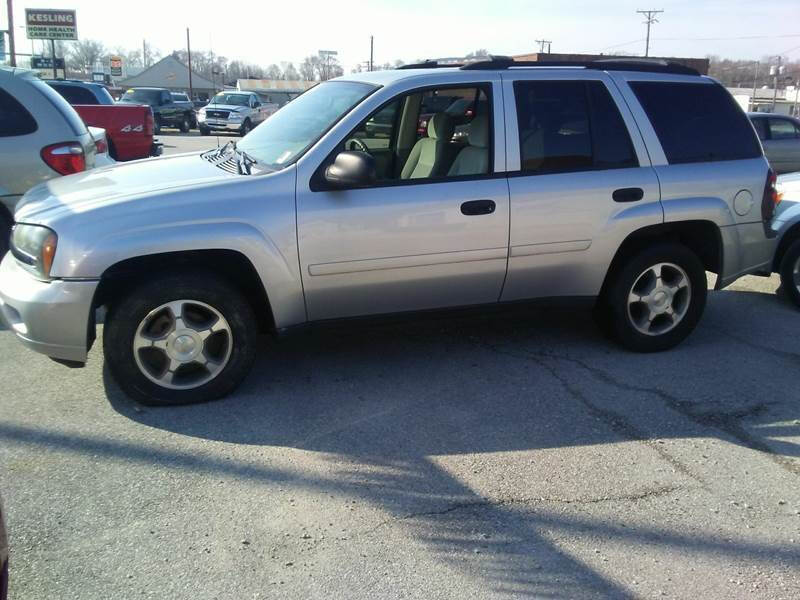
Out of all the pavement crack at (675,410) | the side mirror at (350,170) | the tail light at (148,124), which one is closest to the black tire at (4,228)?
the side mirror at (350,170)

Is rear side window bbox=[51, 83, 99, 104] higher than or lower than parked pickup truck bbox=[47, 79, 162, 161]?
higher

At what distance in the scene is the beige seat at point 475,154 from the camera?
4645 mm

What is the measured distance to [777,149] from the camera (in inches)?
561

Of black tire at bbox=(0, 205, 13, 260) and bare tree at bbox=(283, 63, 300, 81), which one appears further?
bare tree at bbox=(283, 63, 300, 81)

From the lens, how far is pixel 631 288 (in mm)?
5105

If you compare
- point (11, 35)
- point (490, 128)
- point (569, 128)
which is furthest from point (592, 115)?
point (11, 35)

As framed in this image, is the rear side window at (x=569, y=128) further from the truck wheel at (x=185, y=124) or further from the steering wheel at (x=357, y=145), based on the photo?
the truck wheel at (x=185, y=124)

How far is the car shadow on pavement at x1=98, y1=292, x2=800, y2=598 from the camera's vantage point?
3.12 meters

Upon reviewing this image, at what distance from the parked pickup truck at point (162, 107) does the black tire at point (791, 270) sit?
2821 cm

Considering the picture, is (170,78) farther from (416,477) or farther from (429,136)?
(416,477)

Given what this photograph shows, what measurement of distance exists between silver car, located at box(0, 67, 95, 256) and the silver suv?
5.47 feet

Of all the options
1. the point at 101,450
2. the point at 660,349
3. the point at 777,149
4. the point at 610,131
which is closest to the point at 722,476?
the point at 660,349

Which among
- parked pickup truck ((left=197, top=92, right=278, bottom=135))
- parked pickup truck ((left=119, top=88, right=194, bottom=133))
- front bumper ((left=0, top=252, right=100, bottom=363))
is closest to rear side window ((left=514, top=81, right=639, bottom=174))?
front bumper ((left=0, top=252, right=100, bottom=363))

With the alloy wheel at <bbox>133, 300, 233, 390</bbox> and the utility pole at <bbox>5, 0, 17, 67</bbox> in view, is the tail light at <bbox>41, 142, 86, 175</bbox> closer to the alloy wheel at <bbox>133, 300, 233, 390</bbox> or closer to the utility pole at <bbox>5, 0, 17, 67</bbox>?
the alloy wheel at <bbox>133, 300, 233, 390</bbox>
